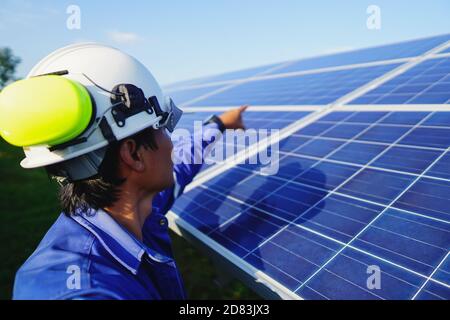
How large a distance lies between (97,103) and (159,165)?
710 mm

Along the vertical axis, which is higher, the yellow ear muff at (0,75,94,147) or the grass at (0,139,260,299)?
the yellow ear muff at (0,75,94,147)

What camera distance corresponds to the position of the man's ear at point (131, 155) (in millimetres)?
2514

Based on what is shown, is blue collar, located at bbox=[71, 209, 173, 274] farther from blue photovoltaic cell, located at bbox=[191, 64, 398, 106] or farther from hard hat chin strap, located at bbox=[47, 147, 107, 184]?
blue photovoltaic cell, located at bbox=[191, 64, 398, 106]

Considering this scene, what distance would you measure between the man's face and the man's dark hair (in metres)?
0.07

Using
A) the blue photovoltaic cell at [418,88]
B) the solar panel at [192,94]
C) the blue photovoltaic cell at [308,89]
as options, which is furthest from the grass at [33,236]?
the solar panel at [192,94]

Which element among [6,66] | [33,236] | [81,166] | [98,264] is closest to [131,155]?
[81,166]

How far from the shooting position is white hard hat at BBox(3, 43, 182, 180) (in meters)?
2.31

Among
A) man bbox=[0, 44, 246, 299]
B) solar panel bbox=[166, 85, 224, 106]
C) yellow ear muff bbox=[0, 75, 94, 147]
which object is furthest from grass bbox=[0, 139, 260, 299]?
solar panel bbox=[166, 85, 224, 106]

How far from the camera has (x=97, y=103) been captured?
2355 millimetres

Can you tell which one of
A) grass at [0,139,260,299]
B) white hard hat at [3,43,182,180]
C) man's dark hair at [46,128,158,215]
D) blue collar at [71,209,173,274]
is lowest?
grass at [0,139,260,299]

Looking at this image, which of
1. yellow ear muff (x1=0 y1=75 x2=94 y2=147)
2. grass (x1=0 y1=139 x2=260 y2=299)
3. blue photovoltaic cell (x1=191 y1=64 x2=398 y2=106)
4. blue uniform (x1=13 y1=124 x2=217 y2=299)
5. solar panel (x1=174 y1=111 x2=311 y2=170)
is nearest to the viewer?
blue uniform (x1=13 y1=124 x2=217 y2=299)

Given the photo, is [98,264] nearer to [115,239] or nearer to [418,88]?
[115,239]
